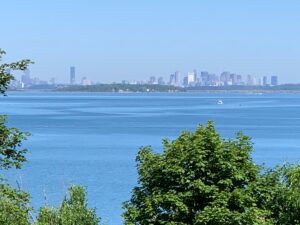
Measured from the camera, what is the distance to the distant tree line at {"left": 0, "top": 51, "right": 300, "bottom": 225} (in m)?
14.7

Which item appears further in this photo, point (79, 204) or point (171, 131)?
point (171, 131)

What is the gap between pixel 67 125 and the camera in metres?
110

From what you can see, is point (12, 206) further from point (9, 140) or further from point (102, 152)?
point (102, 152)

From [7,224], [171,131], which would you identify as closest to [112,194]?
[7,224]

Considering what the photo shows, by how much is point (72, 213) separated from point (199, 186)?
23.4ft

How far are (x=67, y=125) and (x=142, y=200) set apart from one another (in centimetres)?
9478

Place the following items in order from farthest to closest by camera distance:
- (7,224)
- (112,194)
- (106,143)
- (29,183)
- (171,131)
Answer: (171,131) < (106,143) < (29,183) < (112,194) < (7,224)

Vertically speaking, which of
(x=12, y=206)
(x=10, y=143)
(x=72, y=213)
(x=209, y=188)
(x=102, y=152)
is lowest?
(x=102, y=152)

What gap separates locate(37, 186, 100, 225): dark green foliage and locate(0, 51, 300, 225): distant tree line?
4.55m

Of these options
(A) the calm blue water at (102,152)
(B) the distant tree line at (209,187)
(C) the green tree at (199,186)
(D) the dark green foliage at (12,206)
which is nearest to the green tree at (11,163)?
(D) the dark green foliage at (12,206)

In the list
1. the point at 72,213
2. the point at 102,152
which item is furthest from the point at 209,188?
the point at 102,152

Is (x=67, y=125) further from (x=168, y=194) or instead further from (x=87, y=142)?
(x=168, y=194)

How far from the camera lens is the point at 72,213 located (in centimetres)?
2080

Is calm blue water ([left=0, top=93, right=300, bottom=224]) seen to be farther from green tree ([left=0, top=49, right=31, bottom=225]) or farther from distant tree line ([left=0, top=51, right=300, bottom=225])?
green tree ([left=0, top=49, right=31, bottom=225])
